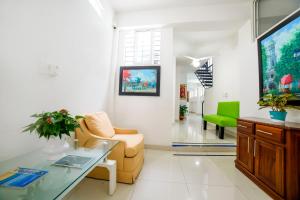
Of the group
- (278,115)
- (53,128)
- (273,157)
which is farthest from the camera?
(278,115)

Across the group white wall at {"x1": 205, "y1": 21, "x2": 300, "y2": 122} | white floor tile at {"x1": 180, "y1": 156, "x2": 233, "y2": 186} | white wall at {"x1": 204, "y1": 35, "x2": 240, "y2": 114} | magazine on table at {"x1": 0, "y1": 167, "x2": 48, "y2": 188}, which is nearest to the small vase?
magazine on table at {"x1": 0, "y1": 167, "x2": 48, "y2": 188}

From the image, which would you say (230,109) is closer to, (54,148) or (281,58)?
(281,58)

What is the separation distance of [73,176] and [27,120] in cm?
86

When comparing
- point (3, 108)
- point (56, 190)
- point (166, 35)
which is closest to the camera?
point (56, 190)

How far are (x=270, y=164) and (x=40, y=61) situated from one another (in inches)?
112

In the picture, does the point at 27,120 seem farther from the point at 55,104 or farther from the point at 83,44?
the point at 83,44

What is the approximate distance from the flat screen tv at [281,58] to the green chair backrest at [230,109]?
1449mm

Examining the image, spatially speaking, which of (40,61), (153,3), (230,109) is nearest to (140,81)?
(153,3)

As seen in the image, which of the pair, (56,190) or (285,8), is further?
(285,8)

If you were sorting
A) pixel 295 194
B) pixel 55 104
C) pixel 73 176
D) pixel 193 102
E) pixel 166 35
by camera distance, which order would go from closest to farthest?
1. pixel 73 176
2. pixel 295 194
3. pixel 55 104
4. pixel 166 35
5. pixel 193 102

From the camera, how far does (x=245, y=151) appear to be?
2.08 m

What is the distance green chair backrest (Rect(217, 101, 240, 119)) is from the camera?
12.0 feet

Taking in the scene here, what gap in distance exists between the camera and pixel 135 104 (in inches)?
125

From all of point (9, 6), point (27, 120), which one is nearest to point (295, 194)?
point (27, 120)
